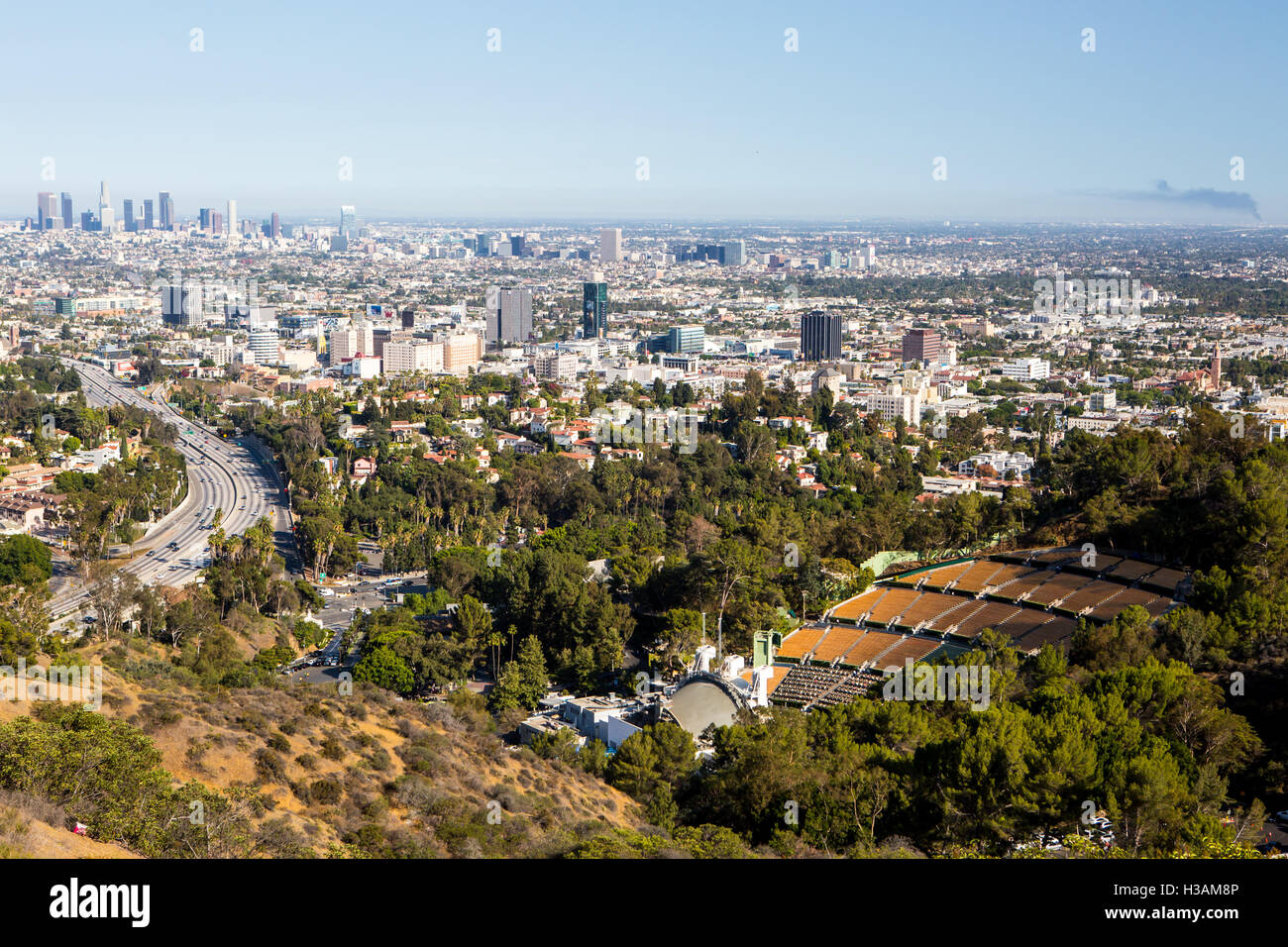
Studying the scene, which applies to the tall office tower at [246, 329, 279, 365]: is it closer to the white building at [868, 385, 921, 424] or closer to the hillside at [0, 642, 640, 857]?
the white building at [868, 385, 921, 424]

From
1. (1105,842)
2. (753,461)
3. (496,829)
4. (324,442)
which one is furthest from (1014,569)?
(324,442)

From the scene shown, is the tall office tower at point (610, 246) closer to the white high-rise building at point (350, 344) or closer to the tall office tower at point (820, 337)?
the white high-rise building at point (350, 344)

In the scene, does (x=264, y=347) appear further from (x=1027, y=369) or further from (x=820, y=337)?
(x=1027, y=369)
